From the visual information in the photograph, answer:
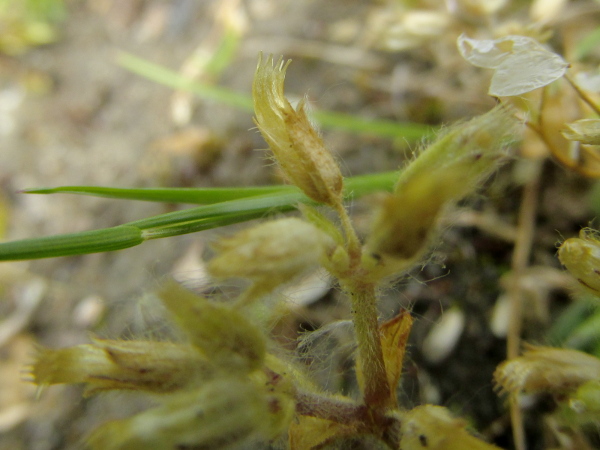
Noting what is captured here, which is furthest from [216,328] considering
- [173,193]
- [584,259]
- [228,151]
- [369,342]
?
[228,151]

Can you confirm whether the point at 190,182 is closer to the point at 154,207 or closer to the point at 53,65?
the point at 154,207

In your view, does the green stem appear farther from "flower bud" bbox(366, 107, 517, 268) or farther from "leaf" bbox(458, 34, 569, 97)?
"leaf" bbox(458, 34, 569, 97)

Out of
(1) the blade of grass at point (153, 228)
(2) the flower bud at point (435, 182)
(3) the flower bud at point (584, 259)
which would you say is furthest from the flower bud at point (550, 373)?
(1) the blade of grass at point (153, 228)

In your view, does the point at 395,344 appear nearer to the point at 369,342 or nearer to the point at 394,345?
the point at 394,345

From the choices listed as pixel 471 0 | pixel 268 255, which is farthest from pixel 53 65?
pixel 268 255

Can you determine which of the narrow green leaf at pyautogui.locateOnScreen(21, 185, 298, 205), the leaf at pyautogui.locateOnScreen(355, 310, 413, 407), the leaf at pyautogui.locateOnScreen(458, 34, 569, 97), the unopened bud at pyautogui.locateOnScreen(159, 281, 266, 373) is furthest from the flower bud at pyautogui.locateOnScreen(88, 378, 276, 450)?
the leaf at pyautogui.locateOnScreen(458, 34, 569, 97)

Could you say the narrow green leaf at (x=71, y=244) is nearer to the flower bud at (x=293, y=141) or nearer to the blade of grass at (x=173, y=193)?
the blade of grass at (x=173, y=193)
